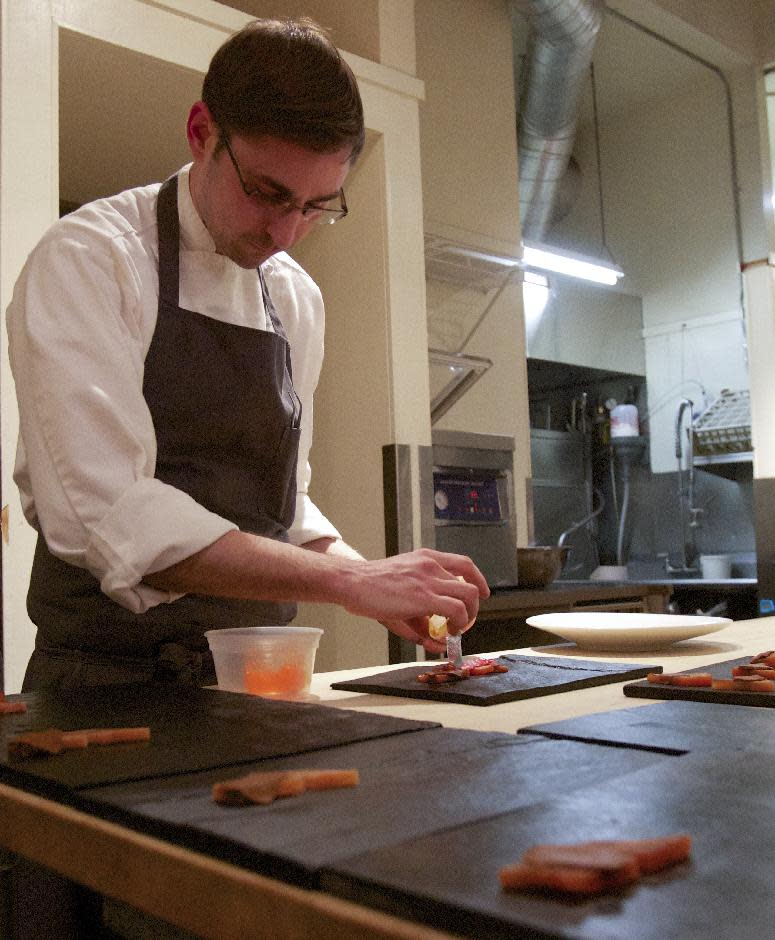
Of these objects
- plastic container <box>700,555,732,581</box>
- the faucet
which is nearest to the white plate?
plastic container <box>700,555,732,581</box>

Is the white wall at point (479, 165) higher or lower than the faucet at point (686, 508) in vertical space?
higher

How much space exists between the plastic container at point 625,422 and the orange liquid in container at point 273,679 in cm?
449

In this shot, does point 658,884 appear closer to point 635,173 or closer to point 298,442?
point 298,442

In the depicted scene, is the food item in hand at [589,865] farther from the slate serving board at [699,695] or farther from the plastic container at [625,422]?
the plastic container at [625,422]

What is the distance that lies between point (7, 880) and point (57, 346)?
2.05ft

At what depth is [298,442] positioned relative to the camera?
1575mm

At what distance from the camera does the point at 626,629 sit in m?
1.42

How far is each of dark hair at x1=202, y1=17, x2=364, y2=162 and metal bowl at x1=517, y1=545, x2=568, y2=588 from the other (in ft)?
6.56

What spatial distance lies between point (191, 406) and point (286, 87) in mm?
459

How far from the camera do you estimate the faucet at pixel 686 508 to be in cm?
521

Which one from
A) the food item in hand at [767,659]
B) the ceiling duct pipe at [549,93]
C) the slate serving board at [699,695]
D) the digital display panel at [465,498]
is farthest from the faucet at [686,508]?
the slate serving board at [699,695]

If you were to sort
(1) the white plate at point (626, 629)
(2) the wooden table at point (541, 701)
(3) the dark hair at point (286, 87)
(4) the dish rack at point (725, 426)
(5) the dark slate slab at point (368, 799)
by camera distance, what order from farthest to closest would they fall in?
(4) the dish rack at point (725, 426), (1) the white plate at point (626, 629), (3) the dark hair at point (286, 87), (2) the wooden table at point (541, 701), (5) the dark slate slab at point (368, 799)

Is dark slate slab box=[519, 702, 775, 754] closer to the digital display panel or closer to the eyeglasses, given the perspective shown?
the eyeglasses

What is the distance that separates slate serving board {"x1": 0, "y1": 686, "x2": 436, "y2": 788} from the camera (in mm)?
727
